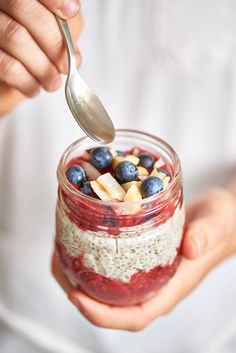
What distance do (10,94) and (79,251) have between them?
1.03ft

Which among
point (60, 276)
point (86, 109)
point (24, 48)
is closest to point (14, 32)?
point (24, 48)

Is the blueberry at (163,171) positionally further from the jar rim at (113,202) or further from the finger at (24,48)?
the finger at (24,48)

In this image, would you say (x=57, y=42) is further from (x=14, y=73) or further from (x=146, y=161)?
(x=146, y=161)

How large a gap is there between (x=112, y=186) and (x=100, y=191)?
0.02 metres

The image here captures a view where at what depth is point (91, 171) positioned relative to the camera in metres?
0.73

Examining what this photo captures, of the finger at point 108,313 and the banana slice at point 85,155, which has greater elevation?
the banana slice at point 85,155

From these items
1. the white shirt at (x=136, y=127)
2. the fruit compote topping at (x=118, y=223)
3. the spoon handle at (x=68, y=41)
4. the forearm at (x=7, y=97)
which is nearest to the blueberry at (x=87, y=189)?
the fruit compote topping at (x=118, y=223)

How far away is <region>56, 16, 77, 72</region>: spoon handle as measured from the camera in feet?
2.33

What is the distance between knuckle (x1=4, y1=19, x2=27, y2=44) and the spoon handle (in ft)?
0.17

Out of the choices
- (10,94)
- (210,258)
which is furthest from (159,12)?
(210,258)

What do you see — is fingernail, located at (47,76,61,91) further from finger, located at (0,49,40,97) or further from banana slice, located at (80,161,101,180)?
banana slice, located at (80,161,101,180)

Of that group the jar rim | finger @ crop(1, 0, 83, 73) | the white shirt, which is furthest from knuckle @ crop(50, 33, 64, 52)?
the white shirt

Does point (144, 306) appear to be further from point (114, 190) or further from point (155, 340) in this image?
point (155, 340)

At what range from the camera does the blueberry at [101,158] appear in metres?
0.73
